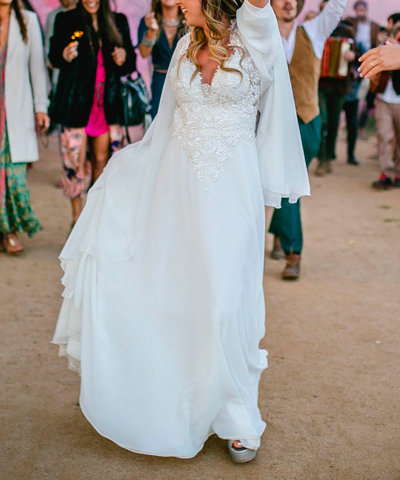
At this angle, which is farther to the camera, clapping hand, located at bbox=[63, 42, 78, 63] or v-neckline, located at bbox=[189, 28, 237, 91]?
clapping hand, located at bbox=[63, 42, 78, 63]

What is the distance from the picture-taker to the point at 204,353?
111 inches

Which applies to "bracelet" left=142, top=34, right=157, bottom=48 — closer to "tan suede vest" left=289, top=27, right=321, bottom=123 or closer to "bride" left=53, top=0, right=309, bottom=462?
"tan suede vest" left=289, top=27, right=321, bottom=123

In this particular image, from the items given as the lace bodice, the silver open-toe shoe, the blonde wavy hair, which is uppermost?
the blonde wavy hair

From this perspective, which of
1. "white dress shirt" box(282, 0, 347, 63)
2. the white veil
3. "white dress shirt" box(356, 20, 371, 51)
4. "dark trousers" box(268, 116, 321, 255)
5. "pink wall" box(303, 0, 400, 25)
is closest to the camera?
the white veil

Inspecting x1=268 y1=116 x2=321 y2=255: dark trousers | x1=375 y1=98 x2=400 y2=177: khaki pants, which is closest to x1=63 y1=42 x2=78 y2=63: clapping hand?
x1=268 y1=116 x2=321 y2=255: dark trousers

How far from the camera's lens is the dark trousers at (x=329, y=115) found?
961cm

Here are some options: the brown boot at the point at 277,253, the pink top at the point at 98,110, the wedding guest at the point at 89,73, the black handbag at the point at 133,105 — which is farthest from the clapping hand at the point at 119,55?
the brown boot at the point at 277,253

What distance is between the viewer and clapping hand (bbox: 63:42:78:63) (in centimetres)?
542

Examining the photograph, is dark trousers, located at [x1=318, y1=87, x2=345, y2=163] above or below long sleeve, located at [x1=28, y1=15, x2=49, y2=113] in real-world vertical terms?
below

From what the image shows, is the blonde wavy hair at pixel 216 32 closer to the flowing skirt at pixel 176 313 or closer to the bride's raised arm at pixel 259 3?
the bride's raised arm at pixel 259 3

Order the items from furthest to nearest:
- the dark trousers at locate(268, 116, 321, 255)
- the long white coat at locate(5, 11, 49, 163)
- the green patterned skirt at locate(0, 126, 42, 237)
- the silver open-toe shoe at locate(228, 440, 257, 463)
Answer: the green patterned skirt at locate(0, 126, 42, 237)
the long white coat at locate(5, 11, 49, 163)
the dark trousers at locate(268, 116, 321, 255)
the silver open-toe shoe at locate(228, 440, 257, 463)

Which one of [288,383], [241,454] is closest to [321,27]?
[288,383]

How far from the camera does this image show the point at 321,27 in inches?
206

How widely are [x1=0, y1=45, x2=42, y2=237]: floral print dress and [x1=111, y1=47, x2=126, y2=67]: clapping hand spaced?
941mm
